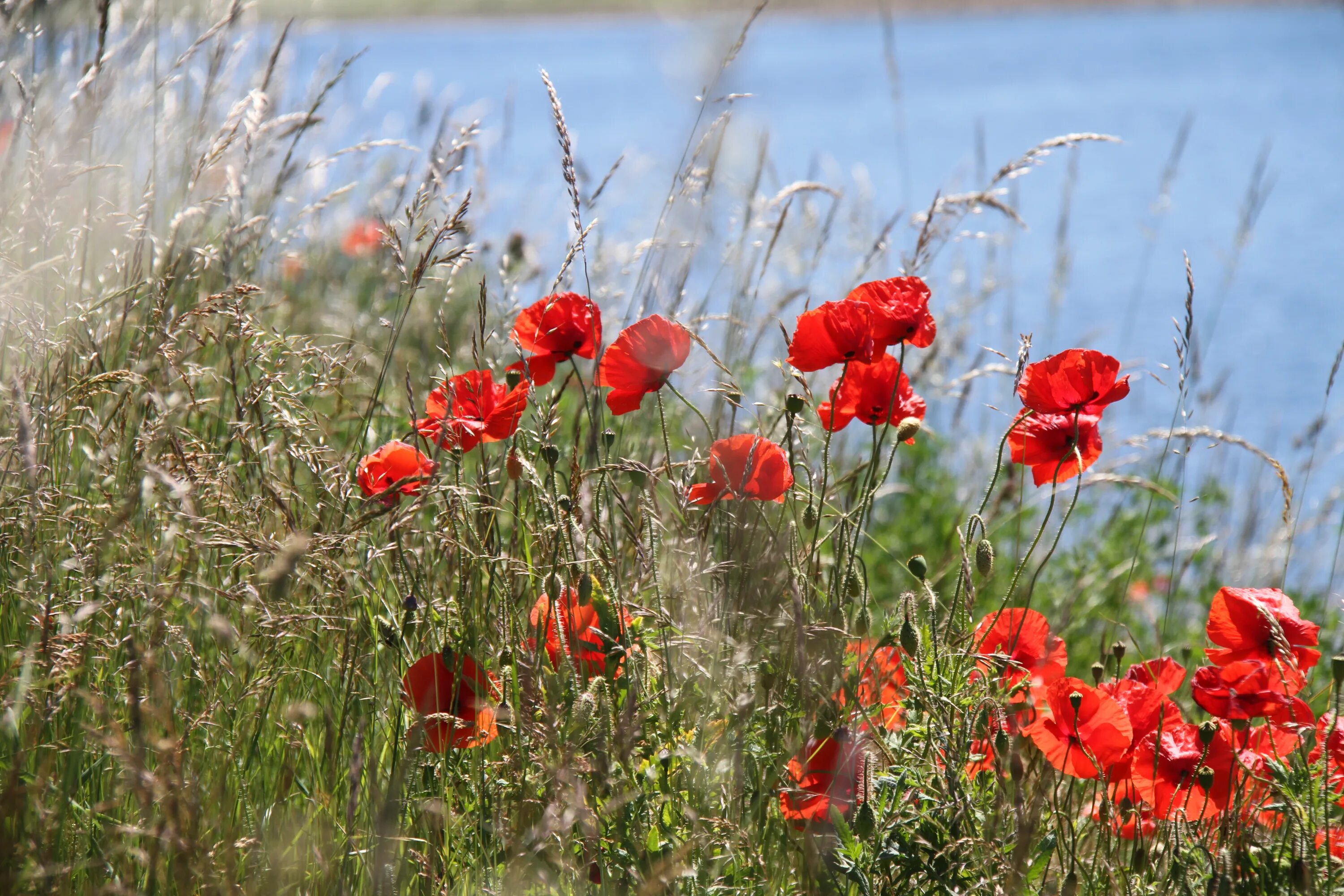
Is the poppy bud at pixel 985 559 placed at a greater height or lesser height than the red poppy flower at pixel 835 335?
lesser

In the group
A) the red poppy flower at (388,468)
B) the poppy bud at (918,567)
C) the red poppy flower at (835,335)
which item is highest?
the red poppy flower at (835,335)

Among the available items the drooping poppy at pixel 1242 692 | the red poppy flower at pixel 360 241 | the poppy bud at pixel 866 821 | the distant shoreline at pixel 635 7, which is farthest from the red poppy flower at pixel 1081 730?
the distant shoreline at pixel 635 7

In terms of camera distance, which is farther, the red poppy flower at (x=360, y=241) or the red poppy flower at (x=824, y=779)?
the red poppy flower at (x=360, y=241)

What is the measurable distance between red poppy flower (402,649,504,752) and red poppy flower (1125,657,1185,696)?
0.76m

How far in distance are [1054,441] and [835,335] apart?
30cm

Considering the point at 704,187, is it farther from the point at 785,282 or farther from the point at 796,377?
the point at 785,282

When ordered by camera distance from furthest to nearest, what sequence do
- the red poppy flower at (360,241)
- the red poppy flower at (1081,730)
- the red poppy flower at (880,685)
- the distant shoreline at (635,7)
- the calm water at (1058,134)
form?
the distant shoreline at (635,7), the calm water at (1058,134), the red poppy flower at (360,241), the red poppy flower at (880,685), the red poppy flower at (1081,730)

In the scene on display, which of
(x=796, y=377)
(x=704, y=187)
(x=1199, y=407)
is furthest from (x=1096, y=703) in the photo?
(x=1199, y=407)

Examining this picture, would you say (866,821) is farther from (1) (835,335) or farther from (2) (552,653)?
(1) (835,335)

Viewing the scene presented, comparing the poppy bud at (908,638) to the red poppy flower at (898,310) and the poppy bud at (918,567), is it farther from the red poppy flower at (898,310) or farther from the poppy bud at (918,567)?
the red poppy flower at (898,310)

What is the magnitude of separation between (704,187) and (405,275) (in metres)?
0.72

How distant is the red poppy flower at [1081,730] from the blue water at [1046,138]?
0.72 m

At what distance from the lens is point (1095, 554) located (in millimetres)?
2750

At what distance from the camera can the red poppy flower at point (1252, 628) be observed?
4.18 ft
